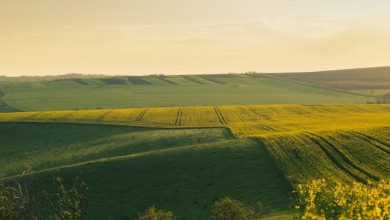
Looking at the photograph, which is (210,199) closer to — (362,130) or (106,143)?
(362,130)

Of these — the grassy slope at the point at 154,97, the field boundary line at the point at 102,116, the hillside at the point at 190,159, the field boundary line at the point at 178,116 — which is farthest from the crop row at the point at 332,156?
the grassy slope at the point at 154,97

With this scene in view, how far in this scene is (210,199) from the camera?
48250 millimetres

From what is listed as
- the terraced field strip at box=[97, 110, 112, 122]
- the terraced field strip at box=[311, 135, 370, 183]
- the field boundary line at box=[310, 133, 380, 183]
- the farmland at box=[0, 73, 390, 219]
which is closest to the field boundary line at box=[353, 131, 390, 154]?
the farmland at box=[0, 73, 390, 219]

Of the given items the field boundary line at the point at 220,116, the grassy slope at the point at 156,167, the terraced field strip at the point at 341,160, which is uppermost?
the field boundary line at the point at 220,116

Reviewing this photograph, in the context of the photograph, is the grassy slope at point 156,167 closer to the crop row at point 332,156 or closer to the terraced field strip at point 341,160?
the crop row at point 332,156

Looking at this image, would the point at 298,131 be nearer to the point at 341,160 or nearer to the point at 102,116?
the point at 341,160

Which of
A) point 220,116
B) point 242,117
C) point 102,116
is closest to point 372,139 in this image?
point 242,117

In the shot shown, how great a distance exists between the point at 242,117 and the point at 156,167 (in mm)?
44635

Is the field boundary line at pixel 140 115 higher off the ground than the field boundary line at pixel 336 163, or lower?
higher

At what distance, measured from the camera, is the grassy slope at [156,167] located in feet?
158

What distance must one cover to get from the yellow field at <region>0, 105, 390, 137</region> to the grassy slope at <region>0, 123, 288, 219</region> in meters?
8.22

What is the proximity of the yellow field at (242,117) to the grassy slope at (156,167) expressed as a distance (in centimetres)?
822

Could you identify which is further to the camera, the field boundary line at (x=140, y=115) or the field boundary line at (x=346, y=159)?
the field boundary line at (x=140, y=115)

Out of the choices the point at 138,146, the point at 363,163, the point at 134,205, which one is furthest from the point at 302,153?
the point at 138,146
